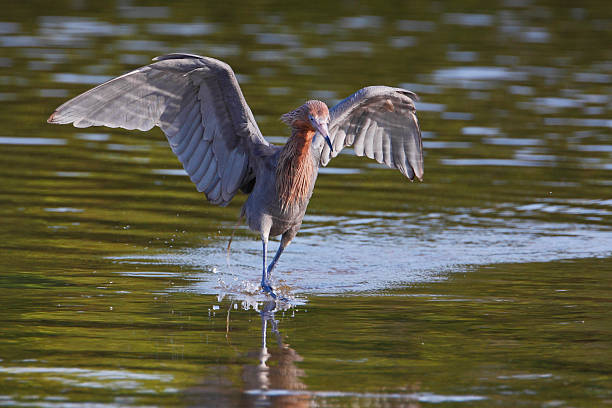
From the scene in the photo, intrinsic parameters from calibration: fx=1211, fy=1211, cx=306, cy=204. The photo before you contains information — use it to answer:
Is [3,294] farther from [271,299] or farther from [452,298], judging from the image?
[452,298]

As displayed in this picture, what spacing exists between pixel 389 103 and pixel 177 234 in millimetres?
2409

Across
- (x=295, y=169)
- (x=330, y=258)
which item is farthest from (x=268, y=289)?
(x=330, y=258)

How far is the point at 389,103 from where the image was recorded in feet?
34.4

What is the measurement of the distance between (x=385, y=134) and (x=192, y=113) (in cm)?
196

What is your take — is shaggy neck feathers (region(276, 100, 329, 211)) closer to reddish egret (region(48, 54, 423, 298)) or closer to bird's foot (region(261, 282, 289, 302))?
reddish egret (region(48, 54, 423, 298))

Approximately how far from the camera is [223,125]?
980 cm

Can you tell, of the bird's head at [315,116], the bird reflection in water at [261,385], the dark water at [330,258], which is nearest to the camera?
the bird reflection in water at [261,385]

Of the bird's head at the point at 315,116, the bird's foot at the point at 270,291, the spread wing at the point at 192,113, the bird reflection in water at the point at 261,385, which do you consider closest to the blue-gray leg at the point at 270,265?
the bird's foot at the point at 270,291

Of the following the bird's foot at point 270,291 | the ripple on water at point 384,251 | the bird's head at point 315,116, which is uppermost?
the bird's head at point 315,116

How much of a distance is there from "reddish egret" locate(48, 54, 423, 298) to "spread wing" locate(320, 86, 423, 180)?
163 millimetres

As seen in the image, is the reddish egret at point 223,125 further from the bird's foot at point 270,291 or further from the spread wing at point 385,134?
the spread wing at point 385,134

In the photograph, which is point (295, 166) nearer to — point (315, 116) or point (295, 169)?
point (295, 169)

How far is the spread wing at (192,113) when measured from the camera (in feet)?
30.5

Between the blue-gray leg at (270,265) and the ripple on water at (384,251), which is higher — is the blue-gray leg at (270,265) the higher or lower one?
the higher one
